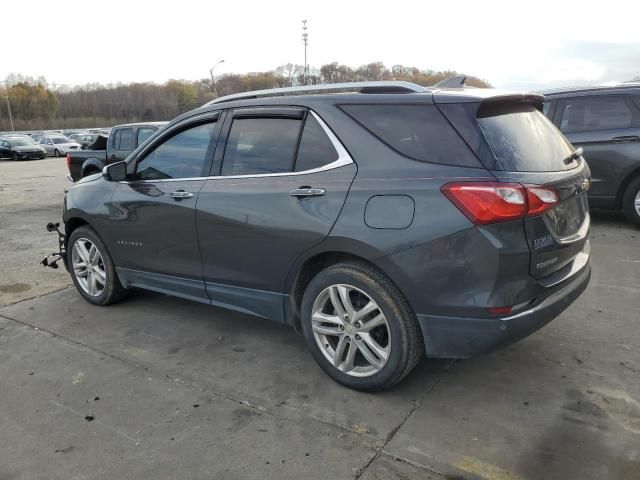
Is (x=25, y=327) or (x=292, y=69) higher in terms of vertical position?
(x=292, y=69)

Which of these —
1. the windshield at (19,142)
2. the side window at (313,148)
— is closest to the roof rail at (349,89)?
the side window at (313,148)

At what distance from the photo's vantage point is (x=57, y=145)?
3638 centimetres

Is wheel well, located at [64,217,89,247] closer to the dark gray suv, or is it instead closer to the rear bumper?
the dark gray suv

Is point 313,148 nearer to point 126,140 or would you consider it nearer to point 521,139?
point 521,139

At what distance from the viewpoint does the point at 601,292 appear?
4.78 m

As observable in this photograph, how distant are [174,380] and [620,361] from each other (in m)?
2.87

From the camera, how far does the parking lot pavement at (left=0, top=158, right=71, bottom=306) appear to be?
565 centimetres

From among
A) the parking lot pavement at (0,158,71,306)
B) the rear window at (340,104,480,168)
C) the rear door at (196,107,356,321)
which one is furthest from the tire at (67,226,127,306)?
the rear window at (340,104,480,168)

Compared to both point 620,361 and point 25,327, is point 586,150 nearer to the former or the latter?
point 620,361

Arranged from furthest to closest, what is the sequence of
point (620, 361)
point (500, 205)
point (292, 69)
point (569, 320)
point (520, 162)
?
1. point (292, 69)
2. point (569, 320)
3. point (620, 361)
4. point (520, 162)
5. point (500, 205)

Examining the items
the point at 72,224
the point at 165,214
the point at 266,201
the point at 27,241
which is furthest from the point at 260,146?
the point at 27,241

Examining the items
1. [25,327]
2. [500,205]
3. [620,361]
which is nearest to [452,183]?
[500,205]

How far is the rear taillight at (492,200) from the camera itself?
2.70 meters

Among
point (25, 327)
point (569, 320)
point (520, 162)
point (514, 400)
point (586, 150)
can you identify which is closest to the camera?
point (520, 162)
